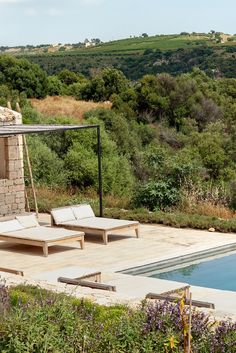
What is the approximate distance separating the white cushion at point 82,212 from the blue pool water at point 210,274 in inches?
102

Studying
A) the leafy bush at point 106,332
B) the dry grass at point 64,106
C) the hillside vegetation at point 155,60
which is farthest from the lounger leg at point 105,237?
the hillside vegetation at point 155,60

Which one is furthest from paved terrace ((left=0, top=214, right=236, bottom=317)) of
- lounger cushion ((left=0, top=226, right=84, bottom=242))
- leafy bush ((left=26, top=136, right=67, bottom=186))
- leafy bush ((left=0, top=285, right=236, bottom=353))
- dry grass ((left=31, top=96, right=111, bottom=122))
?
dry grass ((left=31, top=96, right=111, bottom=122))

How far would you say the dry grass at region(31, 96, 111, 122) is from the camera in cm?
3205

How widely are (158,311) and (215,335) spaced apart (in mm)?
535

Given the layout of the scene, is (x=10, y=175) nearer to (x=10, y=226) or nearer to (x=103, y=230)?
(x=10, y=226)

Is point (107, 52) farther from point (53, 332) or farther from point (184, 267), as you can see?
point (53, 332)

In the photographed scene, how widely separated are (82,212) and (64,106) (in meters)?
20.8

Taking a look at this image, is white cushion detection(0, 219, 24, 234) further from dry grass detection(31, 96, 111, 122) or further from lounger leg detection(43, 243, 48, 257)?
dry grass detection(31, 96, 111, 122)

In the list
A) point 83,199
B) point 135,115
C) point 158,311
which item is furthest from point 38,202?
point 135,115

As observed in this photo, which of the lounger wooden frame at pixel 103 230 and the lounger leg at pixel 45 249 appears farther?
the lounger wooden frame at pixel 103 230

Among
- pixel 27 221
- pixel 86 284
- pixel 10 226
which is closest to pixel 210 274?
pixel 86 284

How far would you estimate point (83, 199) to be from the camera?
15.8m

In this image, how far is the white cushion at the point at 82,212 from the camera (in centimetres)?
1307

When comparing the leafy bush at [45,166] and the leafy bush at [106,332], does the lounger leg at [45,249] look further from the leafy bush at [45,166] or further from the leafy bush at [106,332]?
the leafy bush at [45,166]
